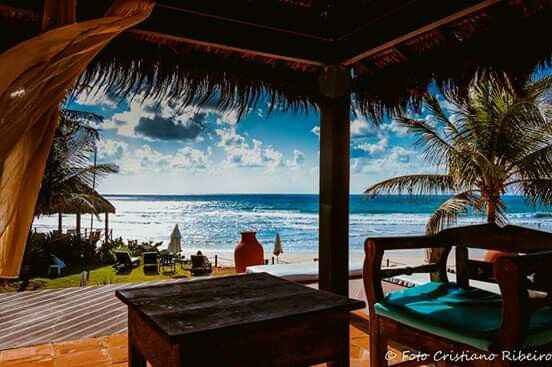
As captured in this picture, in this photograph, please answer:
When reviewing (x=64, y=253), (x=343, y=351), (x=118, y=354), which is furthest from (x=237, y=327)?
(x=64, y=253)

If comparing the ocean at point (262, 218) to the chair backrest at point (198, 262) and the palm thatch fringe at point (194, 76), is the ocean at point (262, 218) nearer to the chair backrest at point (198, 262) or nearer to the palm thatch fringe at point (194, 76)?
the chair backrest at point (198, 262)

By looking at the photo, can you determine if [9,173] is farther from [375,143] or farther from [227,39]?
[375,143]

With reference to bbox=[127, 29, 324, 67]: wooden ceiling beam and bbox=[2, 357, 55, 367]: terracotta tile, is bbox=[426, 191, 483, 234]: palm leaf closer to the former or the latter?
bbox=[127, 29, 324, 67]: wooden ceiling beam

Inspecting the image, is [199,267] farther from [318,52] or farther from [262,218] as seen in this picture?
[262,218]

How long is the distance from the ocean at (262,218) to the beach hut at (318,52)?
13175mm

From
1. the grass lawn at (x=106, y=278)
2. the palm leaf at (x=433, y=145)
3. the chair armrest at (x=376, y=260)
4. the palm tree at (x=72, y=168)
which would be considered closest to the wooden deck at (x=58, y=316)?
the chair armrest at (x=376, y=260)

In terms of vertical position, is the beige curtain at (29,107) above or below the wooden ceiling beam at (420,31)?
below

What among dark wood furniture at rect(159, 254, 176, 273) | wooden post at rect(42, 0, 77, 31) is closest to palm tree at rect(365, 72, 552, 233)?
wooden post at rect(42, 0, 77, 31)

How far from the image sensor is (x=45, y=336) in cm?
248

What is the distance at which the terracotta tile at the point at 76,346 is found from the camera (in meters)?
2.23

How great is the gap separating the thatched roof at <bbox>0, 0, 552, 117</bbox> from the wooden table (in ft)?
4.22

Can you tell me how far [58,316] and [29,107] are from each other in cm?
253

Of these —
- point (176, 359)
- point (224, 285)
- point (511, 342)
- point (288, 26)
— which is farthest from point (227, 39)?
point (511, 342)

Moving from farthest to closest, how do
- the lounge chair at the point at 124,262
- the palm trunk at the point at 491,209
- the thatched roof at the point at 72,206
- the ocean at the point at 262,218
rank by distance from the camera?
the ocean at the point at 262,218
the lounge chair at the point at 124,262
the thatched roof at the point at 72,206
the palm trunk at the point at 491,209
